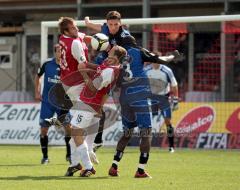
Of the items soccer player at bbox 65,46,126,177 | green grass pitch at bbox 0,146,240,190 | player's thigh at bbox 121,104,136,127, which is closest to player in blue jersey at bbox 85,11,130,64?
soccer player at bbox 65,46,126,177

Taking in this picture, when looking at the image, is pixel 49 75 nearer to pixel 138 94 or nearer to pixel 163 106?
pixel 138 94

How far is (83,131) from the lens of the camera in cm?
1295

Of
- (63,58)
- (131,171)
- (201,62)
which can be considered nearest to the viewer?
(63,58)

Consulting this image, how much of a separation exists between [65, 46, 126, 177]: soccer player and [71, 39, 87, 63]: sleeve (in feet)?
0.45

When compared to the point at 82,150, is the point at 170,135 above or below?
below

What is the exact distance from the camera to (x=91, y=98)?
42.3 ft

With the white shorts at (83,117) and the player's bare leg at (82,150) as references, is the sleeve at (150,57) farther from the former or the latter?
the player's bare leg at (82,150)

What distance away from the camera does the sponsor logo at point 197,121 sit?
21.6 meters

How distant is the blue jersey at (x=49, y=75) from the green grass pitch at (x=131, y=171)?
1381mm

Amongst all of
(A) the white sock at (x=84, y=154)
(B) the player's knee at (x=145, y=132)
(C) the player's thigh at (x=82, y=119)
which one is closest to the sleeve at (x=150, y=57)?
(B) the player's knee at (x=145, y=132)

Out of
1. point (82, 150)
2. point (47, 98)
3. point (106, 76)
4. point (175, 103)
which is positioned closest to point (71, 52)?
point (106, 76)

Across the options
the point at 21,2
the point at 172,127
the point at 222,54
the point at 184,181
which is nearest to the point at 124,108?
the point at 184,181

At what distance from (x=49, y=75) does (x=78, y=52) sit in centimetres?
398

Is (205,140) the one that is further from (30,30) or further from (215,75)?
(30,30)
